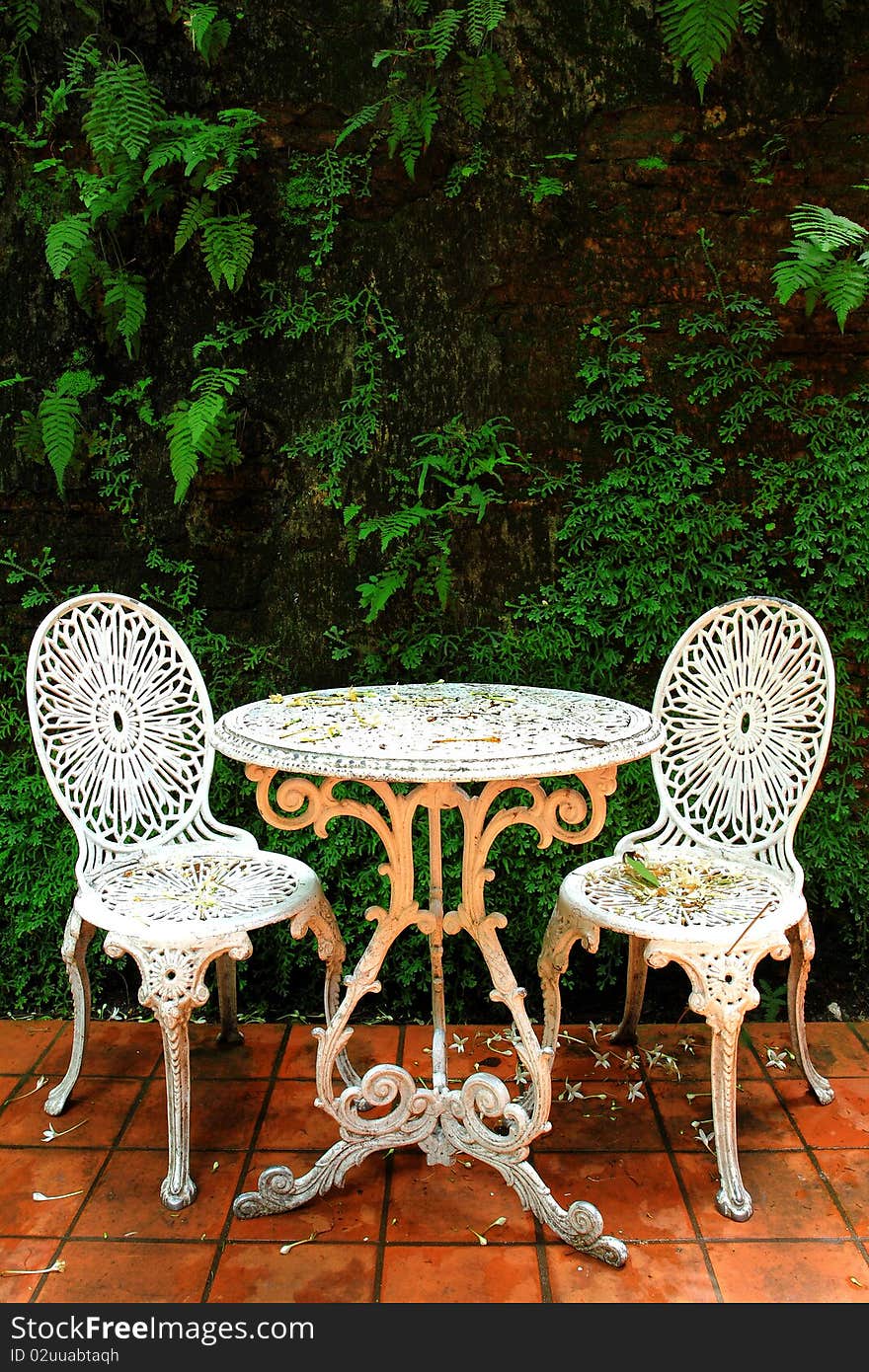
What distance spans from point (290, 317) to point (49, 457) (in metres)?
0.79

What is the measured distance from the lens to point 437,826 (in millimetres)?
2506

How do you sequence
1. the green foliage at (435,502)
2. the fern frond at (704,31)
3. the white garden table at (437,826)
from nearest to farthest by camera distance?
the white garden table at (437,826), the fern frond at (704,31), the green foliage at (435,502)

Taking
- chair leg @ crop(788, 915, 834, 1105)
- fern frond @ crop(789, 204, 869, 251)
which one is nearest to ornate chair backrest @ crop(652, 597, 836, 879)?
chair leg @ crop(788, 915, 834, 1105)

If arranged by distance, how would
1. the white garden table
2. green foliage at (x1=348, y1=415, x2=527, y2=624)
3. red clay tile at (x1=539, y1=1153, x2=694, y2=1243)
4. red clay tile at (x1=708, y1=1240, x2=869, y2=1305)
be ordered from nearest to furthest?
red clay tile at (x1=708, y1=1240, x2=869, y2=1305) → the white garden table → red clay tile at (x1=539, y1=1153, x2=694, y2=1243) → green foliage at (x1=348, y1=415, x2=527, y2=624)

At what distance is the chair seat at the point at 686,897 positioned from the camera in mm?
2316

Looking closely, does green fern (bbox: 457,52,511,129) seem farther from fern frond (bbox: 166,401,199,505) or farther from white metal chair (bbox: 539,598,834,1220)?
white metal chair (bbox: 539,598,834,1220)

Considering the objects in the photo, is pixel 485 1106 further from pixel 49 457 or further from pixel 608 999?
pixel 49 457

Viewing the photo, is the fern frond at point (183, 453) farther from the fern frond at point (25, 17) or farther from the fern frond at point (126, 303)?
the fern frond at point (25, 17)

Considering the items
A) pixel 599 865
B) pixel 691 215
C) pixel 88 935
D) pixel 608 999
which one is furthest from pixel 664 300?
pixel 88 935

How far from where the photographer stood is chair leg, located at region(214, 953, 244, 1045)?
290 centimetres

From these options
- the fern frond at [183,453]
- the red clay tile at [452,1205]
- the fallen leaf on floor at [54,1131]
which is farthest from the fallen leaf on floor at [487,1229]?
the fern frond at [183,453]

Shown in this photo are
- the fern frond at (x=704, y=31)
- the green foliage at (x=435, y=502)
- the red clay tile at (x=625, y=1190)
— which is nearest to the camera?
the red clay tile at (x=625, y=1190)

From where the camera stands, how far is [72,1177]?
2455 millimetres

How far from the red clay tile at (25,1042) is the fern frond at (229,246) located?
2161 mm
